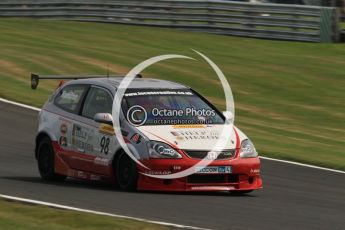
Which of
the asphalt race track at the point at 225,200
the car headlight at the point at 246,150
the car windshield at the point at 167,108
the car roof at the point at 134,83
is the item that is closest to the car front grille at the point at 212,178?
the asphalt race track at the point at 225,200

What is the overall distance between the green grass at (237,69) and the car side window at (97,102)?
440 cm

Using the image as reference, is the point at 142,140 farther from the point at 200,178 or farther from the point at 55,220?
the point at 55,220

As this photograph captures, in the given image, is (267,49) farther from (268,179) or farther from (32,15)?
(268,179)

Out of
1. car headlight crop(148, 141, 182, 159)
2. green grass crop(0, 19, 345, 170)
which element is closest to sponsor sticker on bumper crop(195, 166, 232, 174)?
car headlight crop(148, 141, 182, 159)

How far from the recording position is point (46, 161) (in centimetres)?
1345

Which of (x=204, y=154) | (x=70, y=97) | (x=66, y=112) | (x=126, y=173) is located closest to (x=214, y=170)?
(x=204, y=154)

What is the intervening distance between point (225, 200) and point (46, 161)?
3.08 meters

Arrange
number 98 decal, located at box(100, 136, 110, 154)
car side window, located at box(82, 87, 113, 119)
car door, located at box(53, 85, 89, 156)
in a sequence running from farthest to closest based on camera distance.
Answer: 1. car door, located at box(53, 85, 89, 156)
2. car side window, located at box(82, 87, 113, 119)
3. number 98 decal, located at box(100, 136, 110, 154)

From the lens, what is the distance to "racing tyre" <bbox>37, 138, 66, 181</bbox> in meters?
13.3

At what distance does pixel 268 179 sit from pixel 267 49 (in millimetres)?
17276

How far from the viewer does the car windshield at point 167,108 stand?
1227 cm

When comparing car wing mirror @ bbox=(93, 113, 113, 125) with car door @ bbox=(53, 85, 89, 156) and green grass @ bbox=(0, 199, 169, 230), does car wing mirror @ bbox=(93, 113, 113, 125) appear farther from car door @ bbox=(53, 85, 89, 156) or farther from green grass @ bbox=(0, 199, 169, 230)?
green grass @ bbox=(0, 199, 169, 230)

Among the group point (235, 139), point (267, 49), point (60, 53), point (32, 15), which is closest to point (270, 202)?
point (235, 139)

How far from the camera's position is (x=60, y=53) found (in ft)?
93.6
